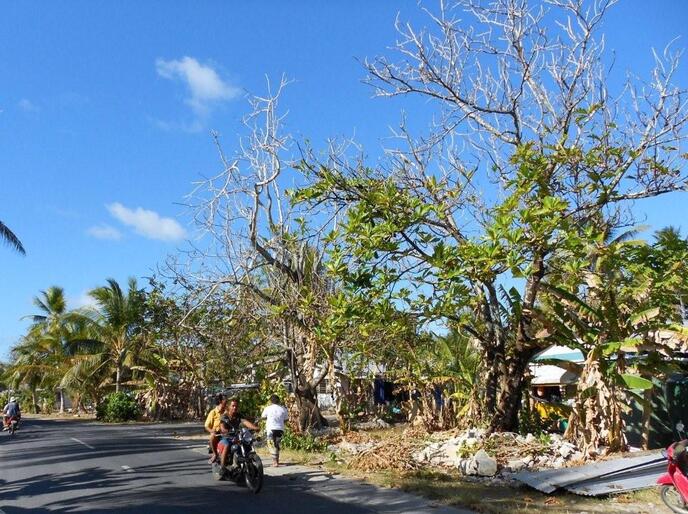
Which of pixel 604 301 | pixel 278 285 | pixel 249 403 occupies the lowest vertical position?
pixel 249 403

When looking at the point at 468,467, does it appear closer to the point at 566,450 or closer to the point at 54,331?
the point at 566,450

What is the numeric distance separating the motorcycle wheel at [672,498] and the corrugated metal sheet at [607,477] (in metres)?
0.89

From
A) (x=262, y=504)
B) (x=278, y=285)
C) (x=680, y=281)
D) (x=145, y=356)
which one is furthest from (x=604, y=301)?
(x=145, y=356)

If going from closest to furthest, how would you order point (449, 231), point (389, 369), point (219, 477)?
point (219, 477) < point (449, 231) < point (389, 369)

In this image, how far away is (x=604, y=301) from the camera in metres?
12.1

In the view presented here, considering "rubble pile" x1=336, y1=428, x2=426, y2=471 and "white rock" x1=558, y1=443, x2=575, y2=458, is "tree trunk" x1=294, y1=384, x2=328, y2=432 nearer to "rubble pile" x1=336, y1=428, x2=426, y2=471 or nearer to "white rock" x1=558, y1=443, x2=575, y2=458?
"rubble pile" x1=336, y1=428, x2=426, y2=471

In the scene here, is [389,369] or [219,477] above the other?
[389,369]

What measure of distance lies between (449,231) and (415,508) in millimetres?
5905

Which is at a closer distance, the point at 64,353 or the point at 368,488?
the point at 368,488

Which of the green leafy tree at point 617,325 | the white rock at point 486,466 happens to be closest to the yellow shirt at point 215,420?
the white rock at point 486,466

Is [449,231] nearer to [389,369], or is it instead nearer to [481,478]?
[481,478]

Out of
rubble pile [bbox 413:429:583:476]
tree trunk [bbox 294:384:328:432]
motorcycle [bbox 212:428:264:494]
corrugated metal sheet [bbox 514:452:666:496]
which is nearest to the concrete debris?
tree trunk [bbox 294:384:328:432]

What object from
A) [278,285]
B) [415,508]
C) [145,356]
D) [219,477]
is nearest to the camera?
[415,508]

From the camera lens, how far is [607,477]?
922 cm
